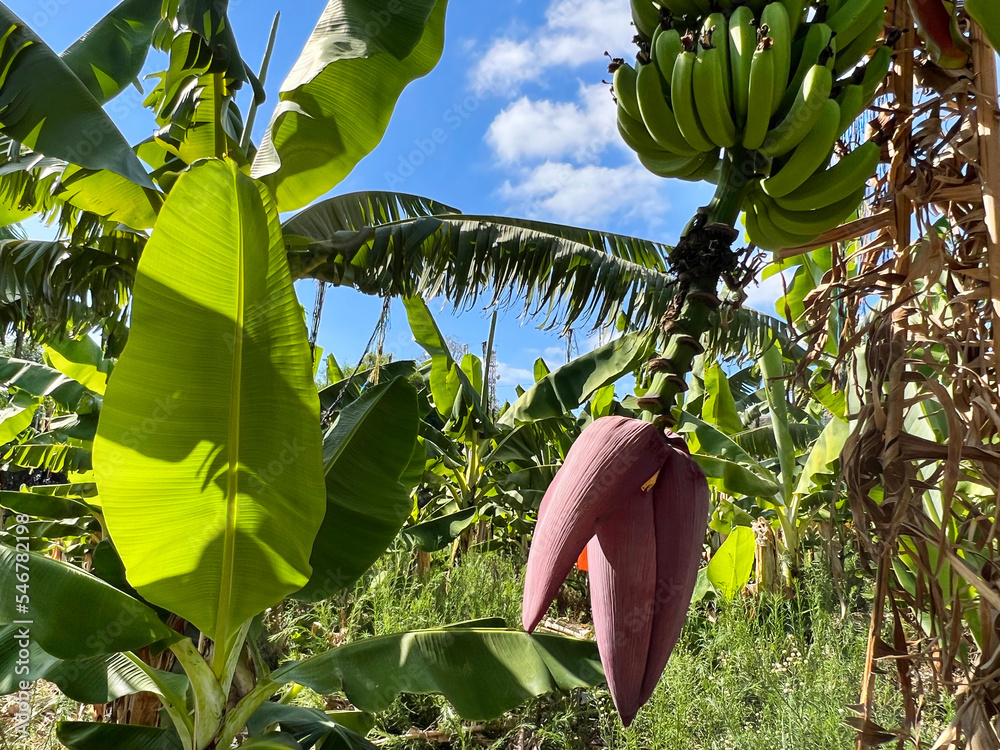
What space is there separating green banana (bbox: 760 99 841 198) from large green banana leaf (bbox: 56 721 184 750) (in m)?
1.74

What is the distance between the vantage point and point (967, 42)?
69 cm

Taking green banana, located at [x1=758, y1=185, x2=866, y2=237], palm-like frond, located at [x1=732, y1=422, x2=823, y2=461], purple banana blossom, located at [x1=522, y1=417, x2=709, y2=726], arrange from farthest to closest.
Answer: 1. palm-like frond, located at [x1=732, y1=422, x2=823, y2=461]
2. green banana, located at [x1=758, y1=185, x2=866, y2=237]
3. purple banana blossom, located at [x1=522, y1=417, x2=709, y2=726]

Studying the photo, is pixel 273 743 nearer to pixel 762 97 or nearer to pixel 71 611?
pixel 71 611

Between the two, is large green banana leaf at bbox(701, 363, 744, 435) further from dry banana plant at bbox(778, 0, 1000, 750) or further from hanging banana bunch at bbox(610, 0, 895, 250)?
hanging banana bunch at bbox(610, 0, 895, 250)

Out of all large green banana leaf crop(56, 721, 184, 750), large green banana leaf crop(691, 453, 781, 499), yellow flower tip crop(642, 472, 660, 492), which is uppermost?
large green banana leaf crop(691, 453, 781, 499)

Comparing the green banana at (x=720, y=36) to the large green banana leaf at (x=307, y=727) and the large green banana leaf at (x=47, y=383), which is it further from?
the large green banana leaf at (x=47, y=383)

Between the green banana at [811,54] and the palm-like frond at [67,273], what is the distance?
2268 mm

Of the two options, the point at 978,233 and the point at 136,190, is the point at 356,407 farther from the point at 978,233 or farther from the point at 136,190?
the point at 978,233

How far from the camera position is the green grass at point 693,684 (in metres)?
1.85

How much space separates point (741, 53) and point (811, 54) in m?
0.06

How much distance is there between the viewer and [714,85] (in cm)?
50

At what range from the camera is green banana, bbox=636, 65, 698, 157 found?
57cm

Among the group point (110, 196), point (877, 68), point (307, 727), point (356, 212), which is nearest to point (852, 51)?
point (877, 68)

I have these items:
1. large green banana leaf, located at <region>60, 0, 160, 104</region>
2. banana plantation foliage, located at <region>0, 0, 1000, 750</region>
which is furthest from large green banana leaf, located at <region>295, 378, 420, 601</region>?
large green banana leaf, located at <region>60, 0, 160, 104</region>
